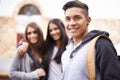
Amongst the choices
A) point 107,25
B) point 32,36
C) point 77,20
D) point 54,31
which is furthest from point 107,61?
point 107,25

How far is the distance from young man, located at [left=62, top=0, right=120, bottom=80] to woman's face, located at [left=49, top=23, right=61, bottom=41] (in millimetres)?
808

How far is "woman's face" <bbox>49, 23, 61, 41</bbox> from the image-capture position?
8.17 feet

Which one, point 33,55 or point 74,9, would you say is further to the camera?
point 33,55

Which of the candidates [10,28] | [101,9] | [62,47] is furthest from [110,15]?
[62,47]

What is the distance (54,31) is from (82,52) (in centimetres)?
109

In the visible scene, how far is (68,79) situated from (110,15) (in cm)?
387

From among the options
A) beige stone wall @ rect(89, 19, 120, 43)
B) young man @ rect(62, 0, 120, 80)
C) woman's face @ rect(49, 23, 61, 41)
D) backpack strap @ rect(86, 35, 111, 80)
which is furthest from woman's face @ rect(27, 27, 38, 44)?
beige stone wall @ rect(89, 19, 120, 43)

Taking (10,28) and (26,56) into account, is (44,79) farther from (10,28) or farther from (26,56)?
(10,28)

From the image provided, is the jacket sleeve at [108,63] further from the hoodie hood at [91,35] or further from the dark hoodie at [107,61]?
the hoodie hood at [91,35]

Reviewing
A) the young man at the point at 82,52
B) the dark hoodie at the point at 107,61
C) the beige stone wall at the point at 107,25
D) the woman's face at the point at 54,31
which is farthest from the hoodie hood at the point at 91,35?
the beige stone wall at the point at 107,25

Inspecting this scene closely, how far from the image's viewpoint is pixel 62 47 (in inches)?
98.7

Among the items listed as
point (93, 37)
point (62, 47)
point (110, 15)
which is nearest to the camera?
point (93, 37)

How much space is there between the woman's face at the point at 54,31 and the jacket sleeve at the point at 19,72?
1.30 feet

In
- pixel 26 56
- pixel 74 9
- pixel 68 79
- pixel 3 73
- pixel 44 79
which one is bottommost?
pixel 3 73
